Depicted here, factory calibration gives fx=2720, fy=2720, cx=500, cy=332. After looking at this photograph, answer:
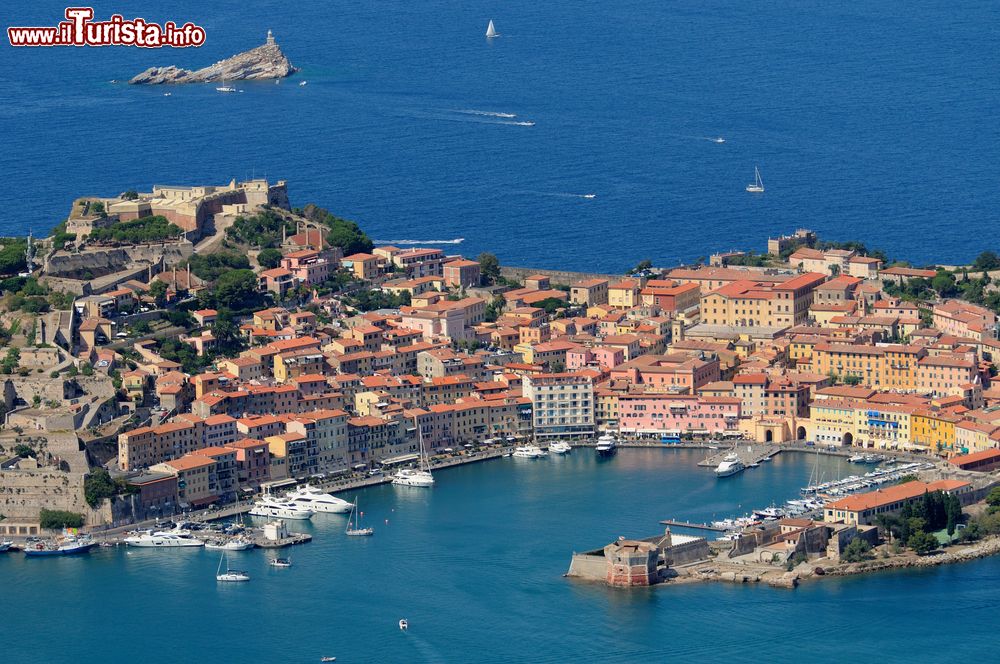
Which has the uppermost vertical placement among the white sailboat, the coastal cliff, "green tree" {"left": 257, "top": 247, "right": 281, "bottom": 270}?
the coastal cliff

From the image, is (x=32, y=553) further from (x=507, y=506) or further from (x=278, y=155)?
(x=278, y=155)

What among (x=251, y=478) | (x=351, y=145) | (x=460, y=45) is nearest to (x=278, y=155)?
(x=351, y=145)

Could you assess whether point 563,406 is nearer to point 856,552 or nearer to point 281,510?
point 281,510

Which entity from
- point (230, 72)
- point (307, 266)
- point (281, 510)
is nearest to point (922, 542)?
point (281, 510)

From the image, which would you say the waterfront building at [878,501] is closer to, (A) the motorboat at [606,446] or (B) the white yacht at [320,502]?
(A) the motorboat at [606,446]

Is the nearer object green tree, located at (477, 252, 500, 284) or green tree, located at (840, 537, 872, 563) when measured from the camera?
green tree, located at (840, 537, 872, 563)

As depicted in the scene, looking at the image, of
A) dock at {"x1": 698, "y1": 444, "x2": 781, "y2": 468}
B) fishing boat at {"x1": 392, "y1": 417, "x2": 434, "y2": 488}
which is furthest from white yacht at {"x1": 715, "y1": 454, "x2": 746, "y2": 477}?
fishing boat at {"x1": 392, "y1": 417, "x2": 434, "y2": 488}

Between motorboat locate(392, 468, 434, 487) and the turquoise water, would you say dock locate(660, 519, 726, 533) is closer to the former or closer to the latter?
the turquoise water
